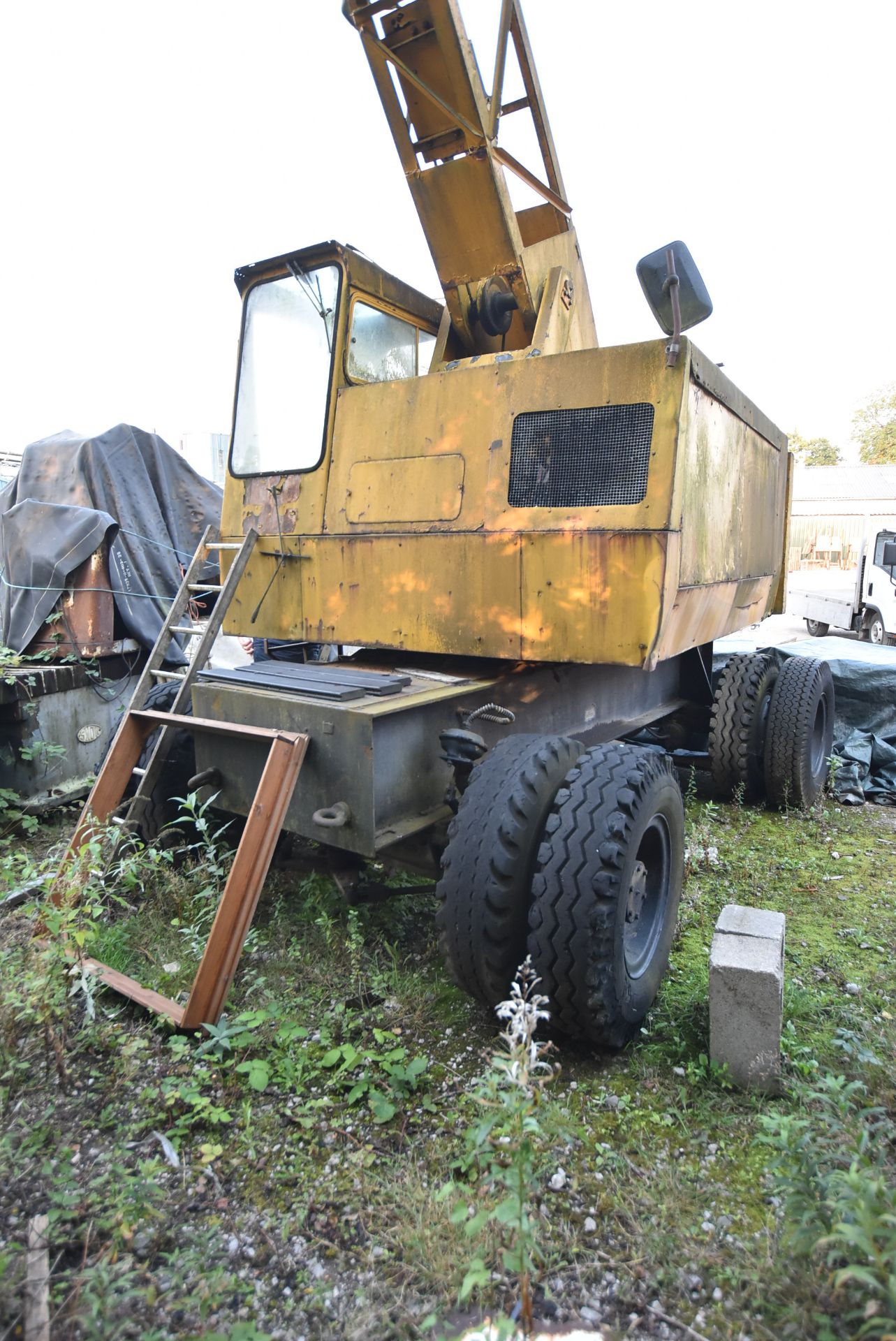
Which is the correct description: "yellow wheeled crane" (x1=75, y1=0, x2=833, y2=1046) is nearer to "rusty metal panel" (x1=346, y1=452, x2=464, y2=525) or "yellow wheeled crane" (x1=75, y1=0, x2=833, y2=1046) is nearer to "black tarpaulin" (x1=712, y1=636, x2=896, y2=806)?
"rusty metal panel" (x1=346, y1=452, x2=464, y2=525)

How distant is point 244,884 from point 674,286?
2.80 metres

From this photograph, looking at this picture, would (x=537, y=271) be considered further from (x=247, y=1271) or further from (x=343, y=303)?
(x=247, y=1271)

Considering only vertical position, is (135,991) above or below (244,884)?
below

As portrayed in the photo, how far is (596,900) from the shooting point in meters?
2.70

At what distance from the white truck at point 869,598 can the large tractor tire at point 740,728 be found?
8549 mm

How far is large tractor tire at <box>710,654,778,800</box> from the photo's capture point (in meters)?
5.66

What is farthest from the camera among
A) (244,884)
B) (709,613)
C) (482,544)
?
(709,613)

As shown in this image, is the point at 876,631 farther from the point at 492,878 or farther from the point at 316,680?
the point at 492,878

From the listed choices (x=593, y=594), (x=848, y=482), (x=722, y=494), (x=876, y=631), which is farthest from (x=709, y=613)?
(x=848, y=482)

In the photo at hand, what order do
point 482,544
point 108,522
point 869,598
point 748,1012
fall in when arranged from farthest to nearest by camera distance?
1. point 869,598
2. point 108,522
3. point 482,544
4. point 748,1012

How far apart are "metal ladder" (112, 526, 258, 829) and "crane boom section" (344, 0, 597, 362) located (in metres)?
1.62

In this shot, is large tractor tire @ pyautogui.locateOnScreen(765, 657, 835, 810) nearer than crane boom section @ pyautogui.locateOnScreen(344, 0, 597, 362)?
No

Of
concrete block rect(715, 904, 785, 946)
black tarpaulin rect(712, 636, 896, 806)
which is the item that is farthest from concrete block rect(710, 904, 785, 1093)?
black tarpaulin rect(712, 636, 896, 806)

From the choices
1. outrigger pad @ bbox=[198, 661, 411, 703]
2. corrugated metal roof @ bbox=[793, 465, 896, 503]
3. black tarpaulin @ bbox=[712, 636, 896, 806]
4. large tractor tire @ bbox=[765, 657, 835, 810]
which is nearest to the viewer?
outrigger pad @ bbox=[198, 661, 411, 703]
